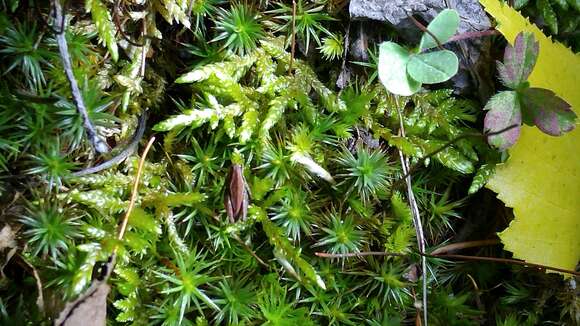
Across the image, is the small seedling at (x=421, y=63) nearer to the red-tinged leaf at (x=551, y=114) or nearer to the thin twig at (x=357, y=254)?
the red-tinged leaf at (x=551, y=114)

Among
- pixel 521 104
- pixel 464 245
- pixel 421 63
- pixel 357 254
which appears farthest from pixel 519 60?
pixel 357 254

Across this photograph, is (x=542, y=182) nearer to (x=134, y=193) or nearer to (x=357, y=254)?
(x=357, y=254)

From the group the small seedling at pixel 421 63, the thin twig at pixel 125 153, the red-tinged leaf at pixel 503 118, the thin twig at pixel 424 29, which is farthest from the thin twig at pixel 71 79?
the red-tinged leaf at pixel 503 118

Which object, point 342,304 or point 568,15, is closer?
point 342,304

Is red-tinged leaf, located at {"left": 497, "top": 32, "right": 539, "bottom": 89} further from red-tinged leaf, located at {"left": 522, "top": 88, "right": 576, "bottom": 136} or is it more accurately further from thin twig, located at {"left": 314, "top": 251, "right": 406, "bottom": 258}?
thin twig, located at {"left": 314, "top": 251, "right": 406, "bottom": 258}

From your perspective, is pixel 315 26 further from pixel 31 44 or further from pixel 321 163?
pixel 31 44

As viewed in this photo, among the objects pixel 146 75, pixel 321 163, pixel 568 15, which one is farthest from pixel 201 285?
pixel 568 15
